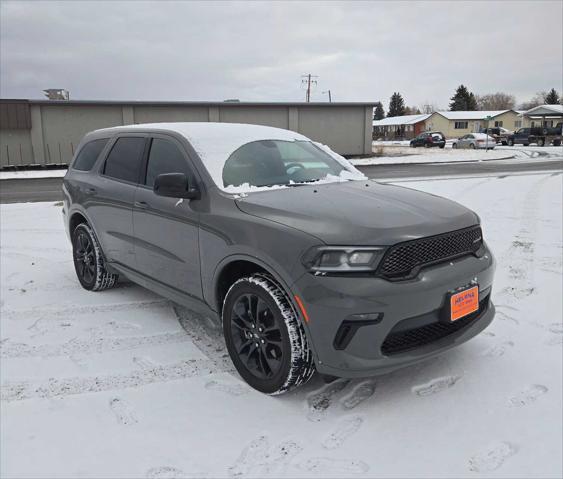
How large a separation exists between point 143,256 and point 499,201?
8076mm

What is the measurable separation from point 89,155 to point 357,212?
138 inches

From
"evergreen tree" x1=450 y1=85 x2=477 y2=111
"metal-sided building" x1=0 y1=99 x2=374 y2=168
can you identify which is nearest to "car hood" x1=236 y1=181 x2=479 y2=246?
"metal-sided building" x1=0 y1=99 x2=374 y2=168

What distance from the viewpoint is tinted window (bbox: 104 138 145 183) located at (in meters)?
4.45

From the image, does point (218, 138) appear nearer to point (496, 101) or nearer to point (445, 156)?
point (445, 156)

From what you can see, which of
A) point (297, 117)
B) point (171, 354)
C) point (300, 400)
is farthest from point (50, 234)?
point (297, 117)

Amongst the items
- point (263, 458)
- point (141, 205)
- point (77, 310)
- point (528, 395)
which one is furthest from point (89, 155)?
point (528, 395)

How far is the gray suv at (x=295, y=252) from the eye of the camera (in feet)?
9.07

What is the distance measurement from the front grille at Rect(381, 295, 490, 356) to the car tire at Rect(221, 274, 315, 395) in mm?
464

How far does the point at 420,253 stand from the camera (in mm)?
2895

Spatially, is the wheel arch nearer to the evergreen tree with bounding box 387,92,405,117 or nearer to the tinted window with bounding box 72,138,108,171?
the tinted window with bounding box 72,138,108,171

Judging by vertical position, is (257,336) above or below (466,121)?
below

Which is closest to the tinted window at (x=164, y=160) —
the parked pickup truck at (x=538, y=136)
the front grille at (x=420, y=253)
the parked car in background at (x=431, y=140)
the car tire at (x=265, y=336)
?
the car tire at (x=265, y=336)

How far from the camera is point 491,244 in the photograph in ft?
22.0

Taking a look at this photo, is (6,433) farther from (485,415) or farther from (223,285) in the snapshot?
(485,415)
